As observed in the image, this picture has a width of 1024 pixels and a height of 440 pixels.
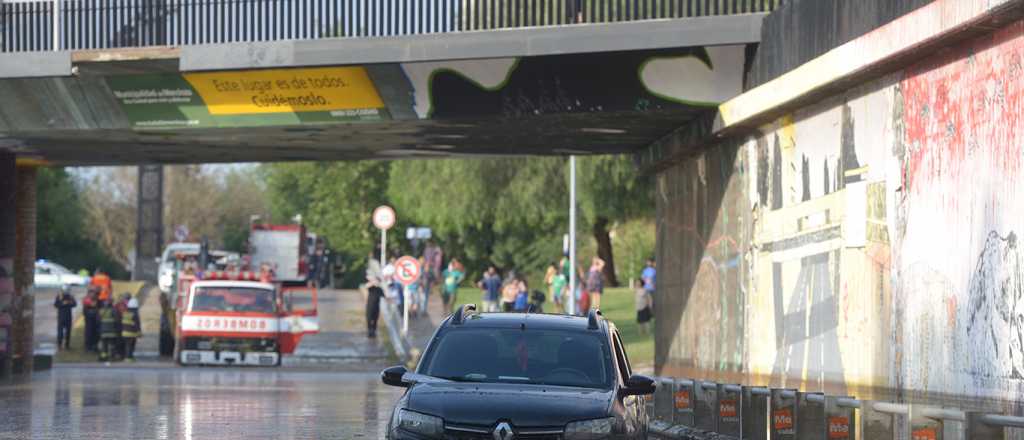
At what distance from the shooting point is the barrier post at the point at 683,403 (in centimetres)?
1894

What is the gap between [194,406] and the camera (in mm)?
23375

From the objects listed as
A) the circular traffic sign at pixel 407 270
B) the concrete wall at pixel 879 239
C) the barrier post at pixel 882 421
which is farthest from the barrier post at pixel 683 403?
the circular traffic sign at pixel 407 270

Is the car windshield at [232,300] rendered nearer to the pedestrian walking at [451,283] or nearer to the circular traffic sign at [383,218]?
the circular traffic sign at [383,218]

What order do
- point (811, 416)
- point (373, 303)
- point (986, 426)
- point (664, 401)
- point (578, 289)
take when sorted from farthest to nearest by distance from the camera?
point (578, 289) < point (373, 303) < point (664, 401) < point (811, 416) < point (986, 426)

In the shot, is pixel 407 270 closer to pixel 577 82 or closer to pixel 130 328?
pixel 130 328

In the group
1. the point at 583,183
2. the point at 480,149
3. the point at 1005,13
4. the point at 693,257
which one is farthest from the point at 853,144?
the point at 583,183

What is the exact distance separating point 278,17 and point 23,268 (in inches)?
482

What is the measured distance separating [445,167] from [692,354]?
33.1 meters

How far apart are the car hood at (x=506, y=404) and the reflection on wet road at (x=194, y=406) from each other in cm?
665

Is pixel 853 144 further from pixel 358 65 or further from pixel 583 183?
pixel 583 183

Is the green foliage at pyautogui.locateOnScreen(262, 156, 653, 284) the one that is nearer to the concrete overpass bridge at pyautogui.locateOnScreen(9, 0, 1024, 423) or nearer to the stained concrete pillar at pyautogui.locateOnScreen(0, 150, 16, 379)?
the concrete overpass bridge at pyautogui.locateOnScreen(9, 0, 1024, 423)

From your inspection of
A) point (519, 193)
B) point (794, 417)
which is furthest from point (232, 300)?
point (794, 417)

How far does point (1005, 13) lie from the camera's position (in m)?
13.6

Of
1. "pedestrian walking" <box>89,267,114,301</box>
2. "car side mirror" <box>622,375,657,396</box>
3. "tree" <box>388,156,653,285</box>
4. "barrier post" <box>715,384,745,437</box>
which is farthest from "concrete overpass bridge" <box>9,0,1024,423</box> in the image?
"tree" <box>388,156,653,285</box>
